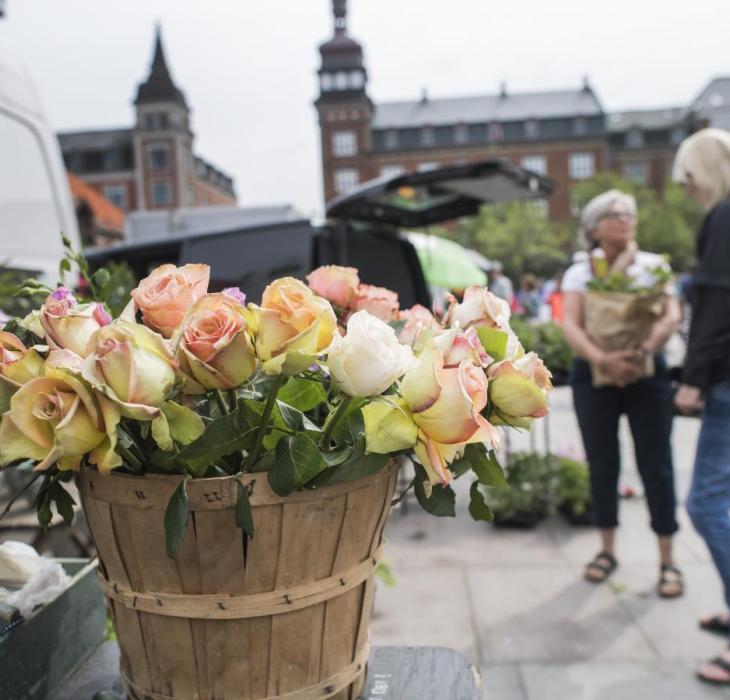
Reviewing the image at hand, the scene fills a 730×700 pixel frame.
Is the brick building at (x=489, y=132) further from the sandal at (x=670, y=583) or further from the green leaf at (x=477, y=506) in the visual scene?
the green leaf at (x=477, y=506)

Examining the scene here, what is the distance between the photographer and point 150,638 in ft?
3.26

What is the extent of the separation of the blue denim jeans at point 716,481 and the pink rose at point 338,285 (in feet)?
6.50

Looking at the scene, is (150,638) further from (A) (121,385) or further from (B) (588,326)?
(B) (588,326)

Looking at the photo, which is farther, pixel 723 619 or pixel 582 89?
pixel 582 89

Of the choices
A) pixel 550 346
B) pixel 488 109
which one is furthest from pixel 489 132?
pixel 550 346

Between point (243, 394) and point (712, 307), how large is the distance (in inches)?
87.0

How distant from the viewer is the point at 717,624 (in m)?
3.23

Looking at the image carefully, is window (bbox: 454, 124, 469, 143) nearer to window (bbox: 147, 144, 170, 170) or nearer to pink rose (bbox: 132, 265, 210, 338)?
window (bbox: 147, 144, 170, 170)

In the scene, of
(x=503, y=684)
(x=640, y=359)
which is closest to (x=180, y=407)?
(x=503, y=684)

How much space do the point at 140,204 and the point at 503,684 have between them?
68.6m

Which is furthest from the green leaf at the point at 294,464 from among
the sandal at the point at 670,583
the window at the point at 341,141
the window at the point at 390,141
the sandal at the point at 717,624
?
the window at the point at 390,141

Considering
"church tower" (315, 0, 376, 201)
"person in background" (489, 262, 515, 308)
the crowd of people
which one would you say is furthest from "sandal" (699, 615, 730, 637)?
"church tower" (315, 0, 376, 201)

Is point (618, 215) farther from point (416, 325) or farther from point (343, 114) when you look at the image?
point (343, 114)

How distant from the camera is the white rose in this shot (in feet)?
2.89
